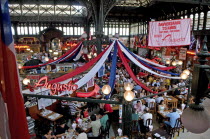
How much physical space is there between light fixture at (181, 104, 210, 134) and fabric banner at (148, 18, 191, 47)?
21.3 ft

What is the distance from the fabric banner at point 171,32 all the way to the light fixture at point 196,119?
21.3 ft

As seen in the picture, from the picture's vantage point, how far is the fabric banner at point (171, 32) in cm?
749

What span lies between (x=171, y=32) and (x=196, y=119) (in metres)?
6.78

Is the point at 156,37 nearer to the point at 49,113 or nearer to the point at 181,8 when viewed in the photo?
the point at 49,113

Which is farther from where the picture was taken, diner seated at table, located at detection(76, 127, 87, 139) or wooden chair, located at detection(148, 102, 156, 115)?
wooden chair, located at detection(148, 102, 156, 115)

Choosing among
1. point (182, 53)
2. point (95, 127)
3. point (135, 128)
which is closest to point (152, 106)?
point (135, 128)

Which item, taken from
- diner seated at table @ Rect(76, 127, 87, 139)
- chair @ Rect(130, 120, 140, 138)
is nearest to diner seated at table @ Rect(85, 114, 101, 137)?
diner seated at table @ Rect(76, 127, 87, 139)

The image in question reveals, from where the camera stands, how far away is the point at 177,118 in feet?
25.6

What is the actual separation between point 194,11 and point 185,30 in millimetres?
11309

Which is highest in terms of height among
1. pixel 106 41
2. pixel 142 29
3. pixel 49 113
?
pixel 142 29

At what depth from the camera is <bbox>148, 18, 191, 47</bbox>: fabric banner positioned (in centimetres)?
749

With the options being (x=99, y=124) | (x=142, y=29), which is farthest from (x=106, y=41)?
(x=142, y=29)

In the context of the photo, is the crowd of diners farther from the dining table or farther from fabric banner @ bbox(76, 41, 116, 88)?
fabric banner @ bbox(76, 41, 116, 88)

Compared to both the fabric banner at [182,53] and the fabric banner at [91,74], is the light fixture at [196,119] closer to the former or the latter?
the fabric banner at [91,74]
